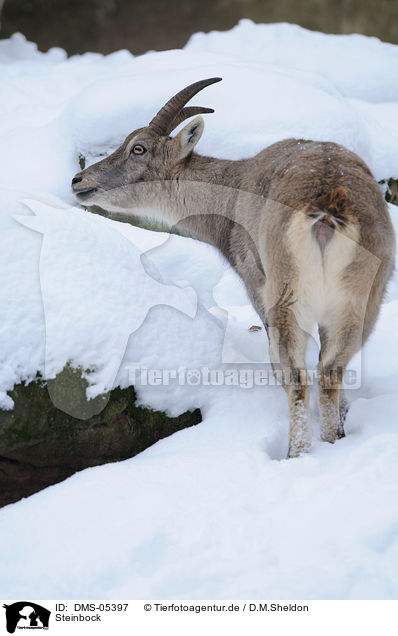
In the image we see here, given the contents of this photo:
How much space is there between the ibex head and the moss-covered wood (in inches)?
72.8

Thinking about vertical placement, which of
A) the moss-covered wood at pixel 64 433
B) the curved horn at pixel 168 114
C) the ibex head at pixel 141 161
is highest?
the curved horn at pixel 168 114

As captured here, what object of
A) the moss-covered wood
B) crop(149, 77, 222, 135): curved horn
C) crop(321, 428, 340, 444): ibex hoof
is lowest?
the moss-covered wood

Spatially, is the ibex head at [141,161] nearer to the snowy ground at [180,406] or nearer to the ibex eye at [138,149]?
the ibex eye at [138,149]

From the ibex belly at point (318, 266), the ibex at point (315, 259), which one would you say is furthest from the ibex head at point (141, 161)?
the ibex belly at point (318, 266)

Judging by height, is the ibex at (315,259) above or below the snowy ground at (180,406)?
above

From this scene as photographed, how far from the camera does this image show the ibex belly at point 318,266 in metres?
3.17

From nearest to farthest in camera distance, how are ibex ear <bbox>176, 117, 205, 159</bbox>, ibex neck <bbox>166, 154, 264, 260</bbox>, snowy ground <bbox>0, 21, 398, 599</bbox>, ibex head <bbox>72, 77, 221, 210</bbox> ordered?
snowy ground <bbox>0, 21, 398, 599</bbox>, ibex neck <bbox>166, 154, 264, 260</bbox>, ibex ear <bbox>176, 117, 205, 159</bbox>, ibex head <bbox>72, 77, 221, 210</bbox>

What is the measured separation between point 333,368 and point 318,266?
0.57 m

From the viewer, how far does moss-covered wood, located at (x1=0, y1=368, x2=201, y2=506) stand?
336cm

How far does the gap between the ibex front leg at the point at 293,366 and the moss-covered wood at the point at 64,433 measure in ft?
2.50

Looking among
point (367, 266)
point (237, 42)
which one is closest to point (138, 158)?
point (367, 266)

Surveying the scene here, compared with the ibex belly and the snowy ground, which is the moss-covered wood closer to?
the snowy ground

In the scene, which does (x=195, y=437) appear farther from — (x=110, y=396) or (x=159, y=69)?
(x=159, y=69)

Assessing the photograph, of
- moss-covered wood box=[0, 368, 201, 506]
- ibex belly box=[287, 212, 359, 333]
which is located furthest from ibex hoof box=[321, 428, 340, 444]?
moss-covered wood box=[0, 368, 201, 506]
